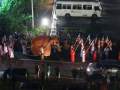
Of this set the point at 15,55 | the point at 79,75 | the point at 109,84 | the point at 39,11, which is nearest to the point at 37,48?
the point at 15,55

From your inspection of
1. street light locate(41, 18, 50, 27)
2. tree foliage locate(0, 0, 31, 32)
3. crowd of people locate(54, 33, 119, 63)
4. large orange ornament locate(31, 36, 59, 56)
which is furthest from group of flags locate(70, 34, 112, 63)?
street light locate(41, 18, 50, 27)

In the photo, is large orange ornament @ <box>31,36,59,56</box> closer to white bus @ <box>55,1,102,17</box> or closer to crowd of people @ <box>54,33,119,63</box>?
crowd of people @ <box>54,33,119,63</box>

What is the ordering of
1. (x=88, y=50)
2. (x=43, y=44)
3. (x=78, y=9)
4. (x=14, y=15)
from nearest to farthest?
(x=43, y=44)
(x=88, y=50)
(x=14, y=15)
(x=78, y=9)

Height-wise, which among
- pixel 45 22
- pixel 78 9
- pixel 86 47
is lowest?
pixel 86 47

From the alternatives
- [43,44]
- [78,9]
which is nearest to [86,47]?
[43,44]

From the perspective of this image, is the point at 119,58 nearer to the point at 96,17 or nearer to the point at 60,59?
the point at 60,59

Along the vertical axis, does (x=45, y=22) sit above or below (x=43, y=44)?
above

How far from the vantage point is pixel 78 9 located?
60438 millimetres

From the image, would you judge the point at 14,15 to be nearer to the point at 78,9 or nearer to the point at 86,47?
the point at 78,9

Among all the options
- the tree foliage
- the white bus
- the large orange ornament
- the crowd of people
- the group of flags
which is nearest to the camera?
the group of flags

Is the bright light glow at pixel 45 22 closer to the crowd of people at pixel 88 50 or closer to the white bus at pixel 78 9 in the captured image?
the white bus at pixel 78 9

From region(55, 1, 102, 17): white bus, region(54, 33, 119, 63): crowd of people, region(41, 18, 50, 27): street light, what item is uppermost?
region(55, 1, 102, 17): white bus

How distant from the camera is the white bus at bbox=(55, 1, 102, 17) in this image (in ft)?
198

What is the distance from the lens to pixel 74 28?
183 ft
